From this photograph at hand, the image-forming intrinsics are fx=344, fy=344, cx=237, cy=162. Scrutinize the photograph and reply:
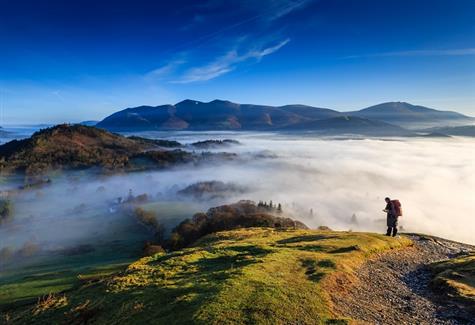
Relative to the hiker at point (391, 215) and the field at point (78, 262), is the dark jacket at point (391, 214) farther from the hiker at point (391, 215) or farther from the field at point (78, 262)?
the field at point (78, 262)

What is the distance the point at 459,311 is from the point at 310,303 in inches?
430

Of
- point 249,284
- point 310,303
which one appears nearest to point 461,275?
point 310,303

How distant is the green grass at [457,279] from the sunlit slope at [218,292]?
23.1 feet

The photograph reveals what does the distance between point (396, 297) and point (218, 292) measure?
1424 cm

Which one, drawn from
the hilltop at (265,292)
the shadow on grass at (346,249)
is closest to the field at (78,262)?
the hilltop at (265,292)

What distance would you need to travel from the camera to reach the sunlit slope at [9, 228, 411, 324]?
21500 mm

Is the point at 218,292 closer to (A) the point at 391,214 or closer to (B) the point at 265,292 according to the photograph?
(B) the point at 265,292

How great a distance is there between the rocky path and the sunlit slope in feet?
4.98

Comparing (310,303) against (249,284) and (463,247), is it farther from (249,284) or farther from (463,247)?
(463,247)

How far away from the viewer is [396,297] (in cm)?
2709

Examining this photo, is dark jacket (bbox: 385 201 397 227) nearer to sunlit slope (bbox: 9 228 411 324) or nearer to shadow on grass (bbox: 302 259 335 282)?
sunlit slope (bbox: 9 228 411 324)

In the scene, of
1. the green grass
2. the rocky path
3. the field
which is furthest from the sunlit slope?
the field

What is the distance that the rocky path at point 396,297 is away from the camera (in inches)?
907

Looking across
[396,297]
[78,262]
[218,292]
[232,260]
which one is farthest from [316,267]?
[78,262]
